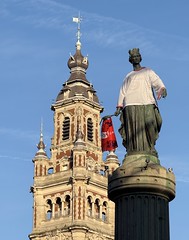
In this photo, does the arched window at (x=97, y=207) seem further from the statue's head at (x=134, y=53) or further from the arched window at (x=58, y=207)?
the statue's head at (x=134, y=53)

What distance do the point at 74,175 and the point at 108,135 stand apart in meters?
61.9

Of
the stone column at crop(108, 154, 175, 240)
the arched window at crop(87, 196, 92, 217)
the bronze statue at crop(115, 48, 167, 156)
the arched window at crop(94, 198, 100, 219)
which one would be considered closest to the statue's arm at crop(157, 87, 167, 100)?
the bronze statue at crop(115, 48, 167, 156)

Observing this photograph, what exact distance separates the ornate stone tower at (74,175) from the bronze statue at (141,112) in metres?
61.9

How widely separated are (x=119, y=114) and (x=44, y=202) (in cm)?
6657

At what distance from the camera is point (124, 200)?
12961 millimetres

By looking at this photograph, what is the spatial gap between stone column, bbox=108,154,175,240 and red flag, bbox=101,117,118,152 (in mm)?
2342

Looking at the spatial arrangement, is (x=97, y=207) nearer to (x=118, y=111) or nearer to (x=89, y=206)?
(x=89, y=206)

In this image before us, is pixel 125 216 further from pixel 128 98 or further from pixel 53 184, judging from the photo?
pixel 53 184

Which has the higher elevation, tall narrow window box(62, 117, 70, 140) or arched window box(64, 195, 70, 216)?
tall narrow window box(62, 117, 70, 140)

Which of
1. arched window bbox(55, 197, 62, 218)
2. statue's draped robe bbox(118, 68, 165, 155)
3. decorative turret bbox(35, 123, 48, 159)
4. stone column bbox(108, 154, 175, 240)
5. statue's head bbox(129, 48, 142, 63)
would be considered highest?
decorative turret bbox(35, 123, 48, 159)

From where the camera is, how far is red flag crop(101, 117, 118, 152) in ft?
51.3

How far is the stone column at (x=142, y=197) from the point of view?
12609 mm

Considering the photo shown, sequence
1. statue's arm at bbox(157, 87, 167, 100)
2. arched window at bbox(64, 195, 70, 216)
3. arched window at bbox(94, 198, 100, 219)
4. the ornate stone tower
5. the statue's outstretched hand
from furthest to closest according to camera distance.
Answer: arched window at bbox(94, 198, 100, 219), arched window at bbox(64, 195, 70, 216), the ornate stone tower, the statue's outstretched hand, statue's arm at bbox(157, 87, 167, 100)

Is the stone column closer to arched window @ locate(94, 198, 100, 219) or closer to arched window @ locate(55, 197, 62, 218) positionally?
arched window @ locate(55, 197, 62, 218)
